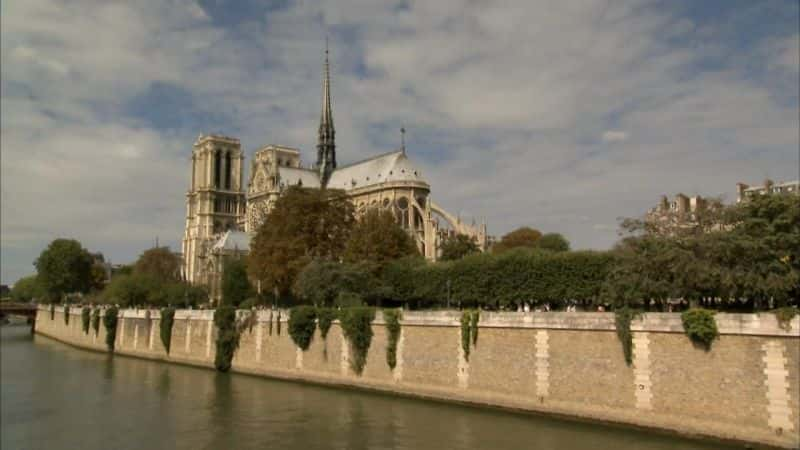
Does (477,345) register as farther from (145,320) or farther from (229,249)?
(229,249)

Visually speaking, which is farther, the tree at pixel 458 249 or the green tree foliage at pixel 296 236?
the tree at pixel 458 249

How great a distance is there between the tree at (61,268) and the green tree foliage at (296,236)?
43.7 meters

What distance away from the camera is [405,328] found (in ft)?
87.6

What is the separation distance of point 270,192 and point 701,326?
6372 centimetres

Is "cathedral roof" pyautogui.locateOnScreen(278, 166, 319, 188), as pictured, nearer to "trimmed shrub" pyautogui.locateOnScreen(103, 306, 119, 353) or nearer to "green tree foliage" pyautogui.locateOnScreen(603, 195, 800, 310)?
"trimmed shrub" pyautogui.locateOnScreen(103, 306, 119, 353)

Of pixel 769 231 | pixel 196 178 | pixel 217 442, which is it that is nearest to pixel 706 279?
pixel 769 231

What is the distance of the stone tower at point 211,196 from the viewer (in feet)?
308

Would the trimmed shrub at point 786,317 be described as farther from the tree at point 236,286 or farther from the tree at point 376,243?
the tree at point 236,286

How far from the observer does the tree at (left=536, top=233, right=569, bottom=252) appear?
193 feet

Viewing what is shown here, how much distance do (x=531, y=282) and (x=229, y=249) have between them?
50.6m

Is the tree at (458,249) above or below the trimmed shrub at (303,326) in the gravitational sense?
above

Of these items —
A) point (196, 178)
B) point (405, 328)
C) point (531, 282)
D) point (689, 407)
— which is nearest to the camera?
point (689, 407)

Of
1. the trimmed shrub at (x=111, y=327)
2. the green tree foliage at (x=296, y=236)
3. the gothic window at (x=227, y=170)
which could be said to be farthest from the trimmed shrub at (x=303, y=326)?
the gothic window at (x=227, y=170)

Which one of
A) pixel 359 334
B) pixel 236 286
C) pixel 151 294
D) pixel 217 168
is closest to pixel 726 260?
pixel 359 334
